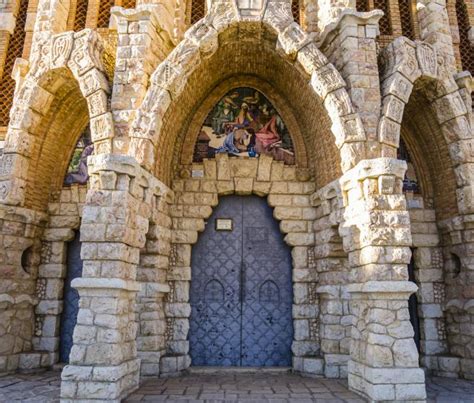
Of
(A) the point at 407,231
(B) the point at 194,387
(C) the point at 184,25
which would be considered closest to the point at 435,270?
(A) the point at 407,231

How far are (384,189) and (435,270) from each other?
2.72 meters

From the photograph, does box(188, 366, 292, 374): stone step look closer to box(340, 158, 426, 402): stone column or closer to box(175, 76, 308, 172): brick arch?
box(340, 158, 426, 402): stone column

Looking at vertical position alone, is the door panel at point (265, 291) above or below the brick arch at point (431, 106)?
below

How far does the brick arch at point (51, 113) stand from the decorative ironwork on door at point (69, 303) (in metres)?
0.98

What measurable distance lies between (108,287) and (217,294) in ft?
8.05

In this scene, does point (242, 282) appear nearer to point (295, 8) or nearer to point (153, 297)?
point (153, 297)

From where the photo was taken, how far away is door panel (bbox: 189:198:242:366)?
21.7ft

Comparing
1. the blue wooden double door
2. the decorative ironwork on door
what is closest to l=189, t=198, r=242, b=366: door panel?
the blue wooden double door

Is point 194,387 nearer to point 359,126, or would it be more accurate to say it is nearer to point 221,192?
point 221,192

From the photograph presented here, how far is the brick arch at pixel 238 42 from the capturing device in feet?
17.8

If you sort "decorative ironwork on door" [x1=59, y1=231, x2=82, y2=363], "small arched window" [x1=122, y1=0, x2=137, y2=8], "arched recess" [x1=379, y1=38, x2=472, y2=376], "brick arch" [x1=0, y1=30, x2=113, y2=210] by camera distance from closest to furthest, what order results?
"brick arch" [x1=0, y1=30, x2=113, y2=210] → "arched recess" [x1=379, y1=38, x2=472, y2=376] → "decorative ironwork on door" [x1=59, y1=231, x2=82, y2=363] → "small arched window" [x1=122, y1=0, x2=137, y2=8]

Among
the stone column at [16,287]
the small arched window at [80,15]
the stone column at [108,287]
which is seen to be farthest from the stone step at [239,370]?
the small arched window at [80,15]

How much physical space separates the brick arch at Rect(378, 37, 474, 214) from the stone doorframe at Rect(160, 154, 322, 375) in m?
1.98

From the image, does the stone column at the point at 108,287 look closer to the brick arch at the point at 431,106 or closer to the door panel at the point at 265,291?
the door panel at the point at 265,291
